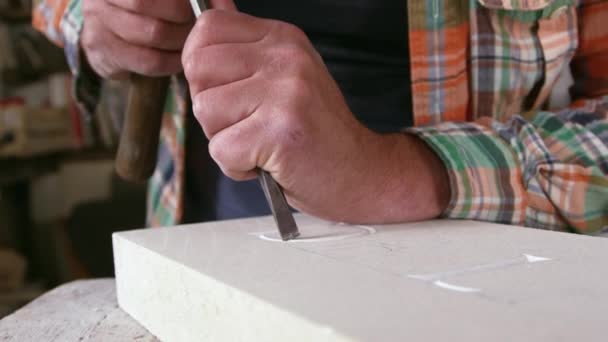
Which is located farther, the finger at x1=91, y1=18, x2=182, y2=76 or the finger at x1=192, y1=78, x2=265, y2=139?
the finger at x1=91, y1=18, x2=182, y2=76

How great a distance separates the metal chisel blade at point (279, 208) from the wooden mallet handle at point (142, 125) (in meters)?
0.29

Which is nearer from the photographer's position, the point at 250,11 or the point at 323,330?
the point at 323,330

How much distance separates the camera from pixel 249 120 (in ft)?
1.53

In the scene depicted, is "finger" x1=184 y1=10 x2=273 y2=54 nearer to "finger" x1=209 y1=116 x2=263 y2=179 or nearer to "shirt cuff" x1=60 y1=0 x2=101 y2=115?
"finger" x1=209 y1=116 x2=263 y2=179

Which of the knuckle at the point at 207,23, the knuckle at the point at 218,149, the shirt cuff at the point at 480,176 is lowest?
the shirt cuff at the point at 480,176

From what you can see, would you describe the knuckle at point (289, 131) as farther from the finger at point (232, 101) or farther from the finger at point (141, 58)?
the finger at point (141, 58)

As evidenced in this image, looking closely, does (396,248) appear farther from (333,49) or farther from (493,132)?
(333,49)

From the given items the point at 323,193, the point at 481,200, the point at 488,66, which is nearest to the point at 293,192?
the point at 323,193

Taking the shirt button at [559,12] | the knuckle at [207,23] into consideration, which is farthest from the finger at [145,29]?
the shirt button at [559,12]

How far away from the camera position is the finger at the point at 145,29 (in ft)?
1.97

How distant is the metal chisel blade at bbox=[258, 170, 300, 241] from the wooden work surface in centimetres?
13

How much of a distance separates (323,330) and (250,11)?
0.54 metres

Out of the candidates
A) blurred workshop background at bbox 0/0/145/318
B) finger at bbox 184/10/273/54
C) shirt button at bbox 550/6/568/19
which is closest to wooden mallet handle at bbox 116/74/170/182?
finger at bbox 184/10/273/54

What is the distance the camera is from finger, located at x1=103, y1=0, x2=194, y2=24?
58 centimetres
